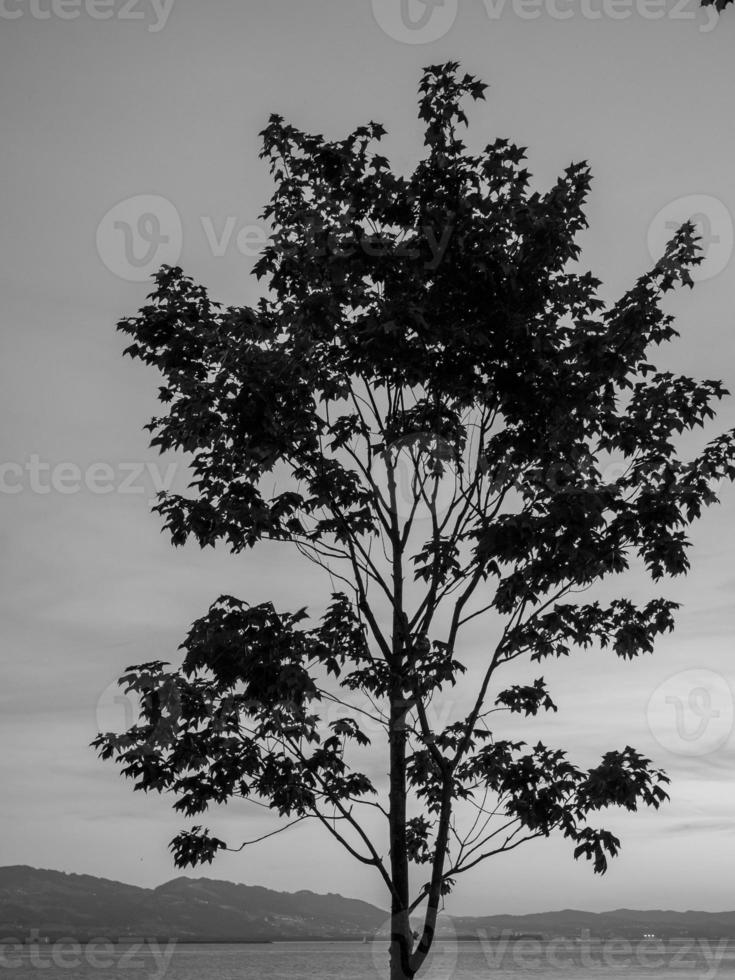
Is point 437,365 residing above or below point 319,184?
below

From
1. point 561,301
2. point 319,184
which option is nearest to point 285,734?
point 561,301

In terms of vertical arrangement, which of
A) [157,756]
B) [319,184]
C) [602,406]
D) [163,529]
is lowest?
[157,756]

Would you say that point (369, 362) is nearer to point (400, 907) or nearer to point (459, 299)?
point (459, 299)

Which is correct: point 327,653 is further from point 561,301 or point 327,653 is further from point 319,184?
point 319,184

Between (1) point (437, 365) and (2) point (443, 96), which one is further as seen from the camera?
(2) point (443, 96)

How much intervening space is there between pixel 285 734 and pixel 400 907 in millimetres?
2255

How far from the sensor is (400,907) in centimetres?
1080

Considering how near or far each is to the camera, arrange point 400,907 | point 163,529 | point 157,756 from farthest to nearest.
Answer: point 163,529 < point 400,907 < point 157,756

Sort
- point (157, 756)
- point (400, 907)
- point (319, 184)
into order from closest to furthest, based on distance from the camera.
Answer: point (157, 756) → point (400, 907) → point (319, 184)

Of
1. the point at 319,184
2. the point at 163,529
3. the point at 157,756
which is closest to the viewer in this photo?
the point at 157,756

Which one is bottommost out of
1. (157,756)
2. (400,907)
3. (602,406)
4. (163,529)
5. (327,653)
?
(400,907)

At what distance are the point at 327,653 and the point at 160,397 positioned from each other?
358cm

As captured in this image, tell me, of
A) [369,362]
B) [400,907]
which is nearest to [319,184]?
[369,362]

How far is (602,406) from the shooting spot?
11.3 m
